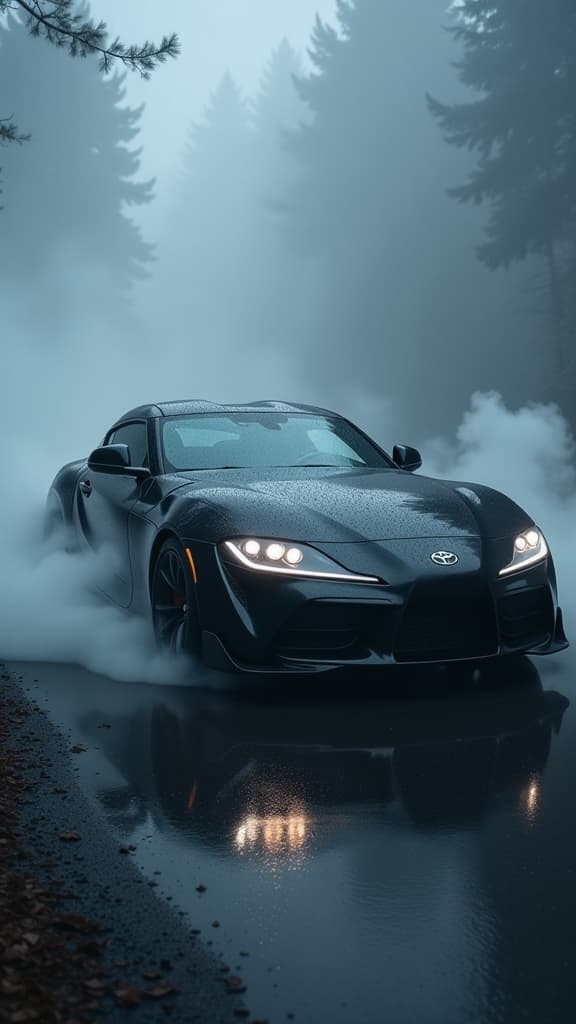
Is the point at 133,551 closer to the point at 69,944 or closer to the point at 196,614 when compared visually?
the point at 196,614

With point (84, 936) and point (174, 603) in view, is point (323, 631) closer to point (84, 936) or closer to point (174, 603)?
point (174, 603)

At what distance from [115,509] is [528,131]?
29.6 m

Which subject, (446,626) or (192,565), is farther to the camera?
(192,565)

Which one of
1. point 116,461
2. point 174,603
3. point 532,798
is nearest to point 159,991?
point 532,798

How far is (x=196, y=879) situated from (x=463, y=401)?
38914 millimetres

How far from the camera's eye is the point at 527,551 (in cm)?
575

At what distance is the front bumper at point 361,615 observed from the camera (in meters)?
5.26

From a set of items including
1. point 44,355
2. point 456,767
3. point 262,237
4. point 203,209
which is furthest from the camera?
→ point 203,209

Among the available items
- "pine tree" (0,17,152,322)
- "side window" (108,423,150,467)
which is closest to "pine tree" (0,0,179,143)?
"side window" (108,423,150,467)

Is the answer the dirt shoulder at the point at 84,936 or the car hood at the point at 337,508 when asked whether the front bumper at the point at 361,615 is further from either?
the dirt shoulder at the point at 84,936

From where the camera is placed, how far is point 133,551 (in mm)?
6629

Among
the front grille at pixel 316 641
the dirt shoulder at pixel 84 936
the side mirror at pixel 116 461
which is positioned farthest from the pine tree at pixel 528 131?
the dirt shoulder at pixel 84 936

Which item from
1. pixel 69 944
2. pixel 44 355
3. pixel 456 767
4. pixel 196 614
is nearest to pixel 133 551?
pixel 196 614

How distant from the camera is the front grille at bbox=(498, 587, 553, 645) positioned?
18.1 feet
